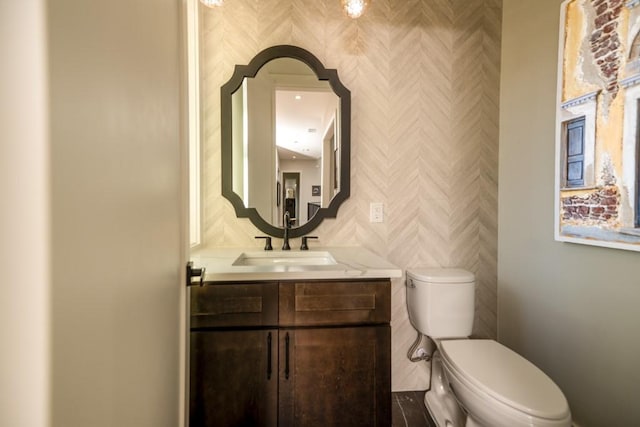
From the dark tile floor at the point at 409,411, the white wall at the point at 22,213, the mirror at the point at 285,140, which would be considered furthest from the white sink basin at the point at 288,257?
the white wall at the point at 22,213

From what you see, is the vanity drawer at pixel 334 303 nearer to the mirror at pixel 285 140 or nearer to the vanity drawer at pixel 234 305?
the vanity drawer at pixel 234 305

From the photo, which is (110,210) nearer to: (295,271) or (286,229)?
(295,271)

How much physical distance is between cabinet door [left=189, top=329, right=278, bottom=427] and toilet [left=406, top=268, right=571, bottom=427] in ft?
2.60

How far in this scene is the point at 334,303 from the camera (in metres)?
1.07

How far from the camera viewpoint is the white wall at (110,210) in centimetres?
31

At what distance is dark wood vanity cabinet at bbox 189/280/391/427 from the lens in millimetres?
1019

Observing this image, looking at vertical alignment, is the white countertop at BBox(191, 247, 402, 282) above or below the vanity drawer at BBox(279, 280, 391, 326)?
above

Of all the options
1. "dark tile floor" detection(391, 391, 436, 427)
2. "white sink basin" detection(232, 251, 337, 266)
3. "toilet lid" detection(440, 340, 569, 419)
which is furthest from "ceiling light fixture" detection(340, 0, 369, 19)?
"dark tile floor" detection(391, 391, 436, 427)

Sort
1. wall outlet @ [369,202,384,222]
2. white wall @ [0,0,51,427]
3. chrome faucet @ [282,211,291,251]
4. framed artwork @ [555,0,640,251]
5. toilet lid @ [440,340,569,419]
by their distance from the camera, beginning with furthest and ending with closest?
1. wall outlet @ [369,202,384,222]
2. chrome faucet @ [282,211,291,251]
3. framed artwork @ [555,0,640,251]
4. toilet lid @ [440,340,569,419]
5. white wall @ [0,0,51,427]

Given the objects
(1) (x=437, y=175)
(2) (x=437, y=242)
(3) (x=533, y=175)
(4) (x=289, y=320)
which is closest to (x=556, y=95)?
(3) (x=533, y=175)

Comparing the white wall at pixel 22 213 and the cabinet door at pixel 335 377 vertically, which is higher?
the white wall at pixel 22 213

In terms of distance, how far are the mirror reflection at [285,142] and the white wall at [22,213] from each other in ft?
4.22

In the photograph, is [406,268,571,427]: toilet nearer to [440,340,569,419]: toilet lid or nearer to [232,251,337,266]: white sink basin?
[440,340,569,419]: toilet lid

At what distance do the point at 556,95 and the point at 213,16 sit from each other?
1.91m
